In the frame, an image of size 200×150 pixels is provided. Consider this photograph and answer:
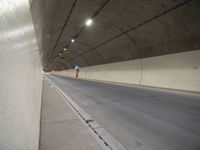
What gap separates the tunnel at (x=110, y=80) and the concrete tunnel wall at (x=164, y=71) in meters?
0.07

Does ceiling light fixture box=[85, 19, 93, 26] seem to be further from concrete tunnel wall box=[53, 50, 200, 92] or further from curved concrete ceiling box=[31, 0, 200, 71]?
concrete tunnel wall box=[53, 50, 200, 92]

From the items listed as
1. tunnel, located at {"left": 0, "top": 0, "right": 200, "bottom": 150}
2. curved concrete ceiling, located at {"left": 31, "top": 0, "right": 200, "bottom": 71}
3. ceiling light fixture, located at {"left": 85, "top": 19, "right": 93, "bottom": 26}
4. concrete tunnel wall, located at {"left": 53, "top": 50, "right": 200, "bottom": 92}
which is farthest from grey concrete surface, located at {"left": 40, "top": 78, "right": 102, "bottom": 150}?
ceiling light fixture, located at {"left": 85, "top": 19, "right": 93, "bottom": 26}

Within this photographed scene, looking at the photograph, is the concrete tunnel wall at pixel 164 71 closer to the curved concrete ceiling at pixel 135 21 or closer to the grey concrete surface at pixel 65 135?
the curved concrete ceiling at pixel 135 21

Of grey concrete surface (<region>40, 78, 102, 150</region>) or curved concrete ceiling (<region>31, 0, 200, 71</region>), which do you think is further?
curved concrete ceiling (<region>31, 0, 200, 71</region>)

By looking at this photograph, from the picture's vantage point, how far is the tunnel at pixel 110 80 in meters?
1.41

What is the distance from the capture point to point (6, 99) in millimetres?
1028

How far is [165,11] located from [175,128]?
735 centimetres

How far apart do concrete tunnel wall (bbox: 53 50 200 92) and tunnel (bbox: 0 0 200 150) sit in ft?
0.22

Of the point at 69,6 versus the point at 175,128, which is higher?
the point at 69,6

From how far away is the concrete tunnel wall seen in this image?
10305mm

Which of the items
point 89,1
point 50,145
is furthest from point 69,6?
point 50,145

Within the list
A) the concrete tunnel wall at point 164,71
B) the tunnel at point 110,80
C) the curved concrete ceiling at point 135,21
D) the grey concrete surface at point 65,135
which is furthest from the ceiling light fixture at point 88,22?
the grey concrete surface at point 65,135

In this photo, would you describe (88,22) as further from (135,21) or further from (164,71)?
(164,71)

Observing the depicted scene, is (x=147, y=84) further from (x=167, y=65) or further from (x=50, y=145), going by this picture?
(x=50, y=145)
